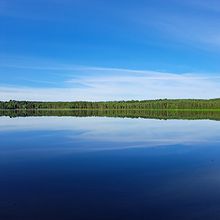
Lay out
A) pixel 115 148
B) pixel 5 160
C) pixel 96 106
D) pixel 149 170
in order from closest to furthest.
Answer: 1. pixel 149 170
2. pixel 5 160
3. pixel 115 148
4. pixel 96 106

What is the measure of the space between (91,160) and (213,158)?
464 cm

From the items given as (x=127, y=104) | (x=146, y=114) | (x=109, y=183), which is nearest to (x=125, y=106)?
(x=127, y=104)

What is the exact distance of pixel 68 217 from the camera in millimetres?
7293

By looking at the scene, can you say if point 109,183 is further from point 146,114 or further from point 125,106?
point 125,106

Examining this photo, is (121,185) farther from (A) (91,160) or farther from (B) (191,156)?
(B) (191,156)

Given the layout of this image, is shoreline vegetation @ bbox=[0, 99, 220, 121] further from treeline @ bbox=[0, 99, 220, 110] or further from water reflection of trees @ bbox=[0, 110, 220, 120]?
water reflection of trees @ bbox=[0, 110, 220, 120]

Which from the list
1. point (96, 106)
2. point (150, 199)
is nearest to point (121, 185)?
point (150, 199)

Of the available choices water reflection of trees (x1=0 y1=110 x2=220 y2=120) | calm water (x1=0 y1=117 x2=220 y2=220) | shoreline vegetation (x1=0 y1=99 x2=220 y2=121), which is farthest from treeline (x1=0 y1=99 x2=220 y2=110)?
calm water (x1=0 y1=117 x2=220 y2=220)

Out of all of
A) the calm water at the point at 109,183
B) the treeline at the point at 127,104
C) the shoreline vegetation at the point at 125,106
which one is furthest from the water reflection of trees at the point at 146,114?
the calm water at the point at 109,183

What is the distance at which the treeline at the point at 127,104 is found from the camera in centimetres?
12700

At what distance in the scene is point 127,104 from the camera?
147125 mm

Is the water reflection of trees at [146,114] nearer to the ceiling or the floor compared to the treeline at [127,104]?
nearer to the floor

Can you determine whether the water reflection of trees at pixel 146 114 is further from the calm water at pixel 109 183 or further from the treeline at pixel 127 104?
the calm water at pixel 109 183

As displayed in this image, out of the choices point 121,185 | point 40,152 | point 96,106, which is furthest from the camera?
point 96,106
